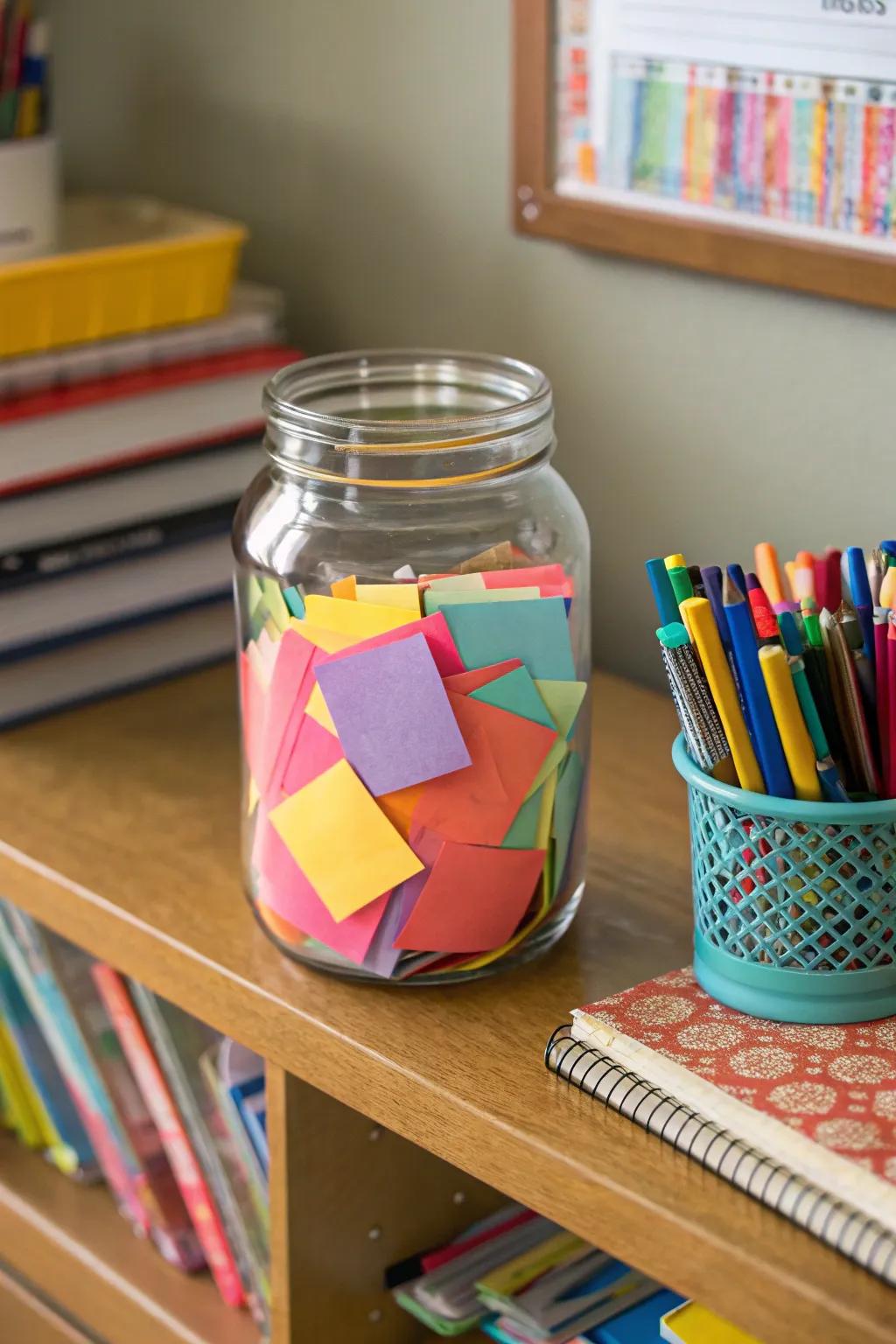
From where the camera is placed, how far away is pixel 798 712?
59 centimetres

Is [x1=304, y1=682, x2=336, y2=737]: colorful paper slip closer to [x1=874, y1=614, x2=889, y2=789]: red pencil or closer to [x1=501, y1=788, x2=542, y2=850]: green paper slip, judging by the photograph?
[x1=501, y1=788, x2=542, y2=850]: green paper slip

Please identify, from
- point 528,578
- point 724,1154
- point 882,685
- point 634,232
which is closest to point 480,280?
point 634,232

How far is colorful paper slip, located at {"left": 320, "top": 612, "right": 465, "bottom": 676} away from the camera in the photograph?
641 mm

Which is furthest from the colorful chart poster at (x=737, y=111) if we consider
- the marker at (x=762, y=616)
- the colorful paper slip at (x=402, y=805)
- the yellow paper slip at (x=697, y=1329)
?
the yellow paper slip at (x=697, y=1329)

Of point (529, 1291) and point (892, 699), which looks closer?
point (892, 699)

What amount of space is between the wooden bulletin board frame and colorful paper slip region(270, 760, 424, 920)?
361 mm

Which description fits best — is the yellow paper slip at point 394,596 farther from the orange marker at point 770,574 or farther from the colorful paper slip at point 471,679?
the orange marker at point 770,574

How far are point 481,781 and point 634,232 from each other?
38cm

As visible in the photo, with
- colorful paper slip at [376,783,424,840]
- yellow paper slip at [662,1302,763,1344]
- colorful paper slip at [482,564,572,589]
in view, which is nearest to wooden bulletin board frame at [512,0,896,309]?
colorful paper slip at [482,564,572,589]

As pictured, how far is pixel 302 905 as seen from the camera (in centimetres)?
69

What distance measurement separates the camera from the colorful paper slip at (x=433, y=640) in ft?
2.10

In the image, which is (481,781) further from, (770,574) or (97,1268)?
(97,1268)

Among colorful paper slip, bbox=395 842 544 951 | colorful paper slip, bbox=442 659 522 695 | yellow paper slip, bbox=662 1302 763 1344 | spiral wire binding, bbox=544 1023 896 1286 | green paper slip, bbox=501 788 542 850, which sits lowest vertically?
yellow paper slip, bbox=662 1302 763 1344

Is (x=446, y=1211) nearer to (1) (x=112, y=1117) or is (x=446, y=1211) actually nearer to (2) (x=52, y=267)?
(1) (x=112, y=1117)
